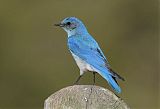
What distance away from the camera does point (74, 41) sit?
7.86 metres

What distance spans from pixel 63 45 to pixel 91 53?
573cm

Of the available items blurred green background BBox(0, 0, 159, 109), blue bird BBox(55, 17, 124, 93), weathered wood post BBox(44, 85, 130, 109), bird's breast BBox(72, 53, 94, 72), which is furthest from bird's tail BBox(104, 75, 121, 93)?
blurred green background BBox(0, 0, 159, 109)

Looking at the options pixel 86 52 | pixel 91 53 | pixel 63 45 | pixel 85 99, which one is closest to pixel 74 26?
pixel 86 52

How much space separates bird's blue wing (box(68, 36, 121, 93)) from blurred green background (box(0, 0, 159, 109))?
15.5 feet

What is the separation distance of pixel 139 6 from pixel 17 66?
9.45ft

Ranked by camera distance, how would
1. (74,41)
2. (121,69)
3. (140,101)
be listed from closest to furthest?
1. (74,41)
2. (140,101)
3. (121,69)

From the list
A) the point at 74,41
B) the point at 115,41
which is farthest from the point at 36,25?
the point at 74,41

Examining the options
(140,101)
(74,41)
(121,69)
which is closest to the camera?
(74,41)

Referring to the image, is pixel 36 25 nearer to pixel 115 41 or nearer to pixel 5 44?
pixel 5 44

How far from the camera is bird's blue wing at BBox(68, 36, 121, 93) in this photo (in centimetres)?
686

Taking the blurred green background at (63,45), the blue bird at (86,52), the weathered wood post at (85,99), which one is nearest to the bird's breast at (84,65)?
the blue bird at (86,52)

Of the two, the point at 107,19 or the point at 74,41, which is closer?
the point at 74,41

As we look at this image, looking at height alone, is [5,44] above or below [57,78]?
above

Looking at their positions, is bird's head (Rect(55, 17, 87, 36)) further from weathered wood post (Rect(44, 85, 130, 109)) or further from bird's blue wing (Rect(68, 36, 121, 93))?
weathered wood post (Rect(44, 85, 130, 109))
